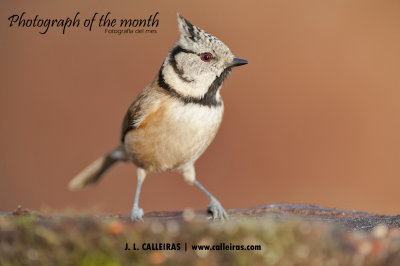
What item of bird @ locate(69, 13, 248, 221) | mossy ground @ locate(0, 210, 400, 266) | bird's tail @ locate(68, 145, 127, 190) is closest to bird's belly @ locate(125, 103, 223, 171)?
bird @ locate(69, 13, 248, 221)

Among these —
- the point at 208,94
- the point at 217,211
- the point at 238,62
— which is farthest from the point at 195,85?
the point at 217,211

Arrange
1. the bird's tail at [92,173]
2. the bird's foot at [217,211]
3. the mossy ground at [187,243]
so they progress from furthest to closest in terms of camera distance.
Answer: the bird's tail at [92,173], the bird's foot at [217,211], the mossy ground at [187,243]

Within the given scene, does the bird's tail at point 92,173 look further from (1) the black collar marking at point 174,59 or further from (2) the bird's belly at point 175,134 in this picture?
(1) the black collar marking at point 174,59

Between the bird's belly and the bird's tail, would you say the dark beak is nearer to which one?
the bird's belly

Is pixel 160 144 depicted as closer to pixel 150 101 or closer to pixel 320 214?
pixel 150 101

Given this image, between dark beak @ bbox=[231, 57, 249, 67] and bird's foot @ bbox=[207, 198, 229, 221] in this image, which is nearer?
bird's foot @ bbox=[207, 198, 229, 221]

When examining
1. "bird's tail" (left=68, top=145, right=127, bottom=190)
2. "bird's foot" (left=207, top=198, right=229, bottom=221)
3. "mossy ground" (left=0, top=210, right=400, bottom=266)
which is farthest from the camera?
"bird's tail" (left=68, top=145, right=127, bottom=190)

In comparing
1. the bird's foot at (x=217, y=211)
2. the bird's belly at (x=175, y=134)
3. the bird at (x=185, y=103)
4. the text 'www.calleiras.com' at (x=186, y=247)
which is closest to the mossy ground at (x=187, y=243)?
the text 'www.calleiras.com' at (x=186, y=247)

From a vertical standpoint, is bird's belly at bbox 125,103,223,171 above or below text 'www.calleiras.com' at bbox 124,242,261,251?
above
